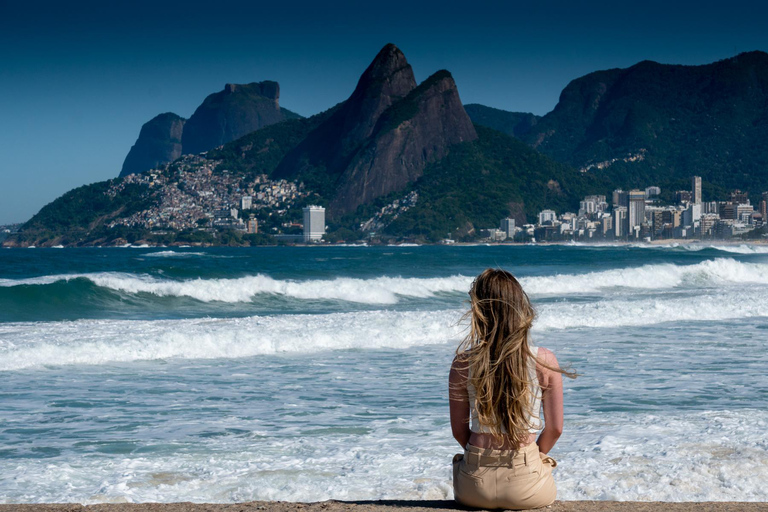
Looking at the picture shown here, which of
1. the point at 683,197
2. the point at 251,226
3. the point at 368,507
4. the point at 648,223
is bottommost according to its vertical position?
the point at 368,507

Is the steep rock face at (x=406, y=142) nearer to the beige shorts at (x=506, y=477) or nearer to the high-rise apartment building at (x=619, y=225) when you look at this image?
the high-rise apartment building at (x=619, y=225)

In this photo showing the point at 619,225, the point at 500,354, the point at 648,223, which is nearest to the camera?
the point at 500,354

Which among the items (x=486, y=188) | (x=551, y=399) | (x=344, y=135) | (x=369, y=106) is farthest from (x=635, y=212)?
(x=551, y=399)

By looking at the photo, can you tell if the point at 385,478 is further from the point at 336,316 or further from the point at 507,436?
the point at 336,316

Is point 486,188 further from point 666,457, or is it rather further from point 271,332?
point 666,457

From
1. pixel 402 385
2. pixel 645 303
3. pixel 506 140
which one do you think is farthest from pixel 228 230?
pixel 402 385

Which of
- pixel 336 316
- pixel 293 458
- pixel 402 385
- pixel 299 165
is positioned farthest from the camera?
pixel 299 165
